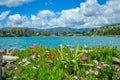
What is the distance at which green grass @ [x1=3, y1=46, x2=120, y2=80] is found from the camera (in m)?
12.4

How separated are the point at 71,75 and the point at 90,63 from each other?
4.73 ft

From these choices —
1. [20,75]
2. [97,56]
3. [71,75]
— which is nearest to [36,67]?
[20,75]

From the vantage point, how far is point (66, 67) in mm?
13312

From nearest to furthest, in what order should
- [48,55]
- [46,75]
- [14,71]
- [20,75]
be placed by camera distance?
1. [46,75]
2. [20,75]
3. [14,71]
4. [48,55]

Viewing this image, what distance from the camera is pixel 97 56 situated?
1473 cm

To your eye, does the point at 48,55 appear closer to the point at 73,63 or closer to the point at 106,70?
the point at 73,63

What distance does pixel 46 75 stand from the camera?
12227mm

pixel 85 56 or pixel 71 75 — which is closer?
pixel 71 75

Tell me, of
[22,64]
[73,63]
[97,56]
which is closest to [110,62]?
[97,56]

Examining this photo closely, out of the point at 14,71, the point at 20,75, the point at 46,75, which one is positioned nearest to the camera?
the point at 46,75

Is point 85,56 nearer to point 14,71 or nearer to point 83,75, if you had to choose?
point 83,75

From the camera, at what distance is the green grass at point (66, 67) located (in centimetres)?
1245

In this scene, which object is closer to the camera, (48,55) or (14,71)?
(14,71)

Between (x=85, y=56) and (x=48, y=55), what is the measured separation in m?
2.06
